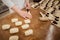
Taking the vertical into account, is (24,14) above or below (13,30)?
above

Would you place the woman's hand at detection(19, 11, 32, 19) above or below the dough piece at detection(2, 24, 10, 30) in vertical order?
above

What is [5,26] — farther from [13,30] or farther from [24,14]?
[24,14]

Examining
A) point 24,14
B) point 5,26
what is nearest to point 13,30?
point 5,26

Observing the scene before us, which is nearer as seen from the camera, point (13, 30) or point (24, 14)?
point (13, 30)

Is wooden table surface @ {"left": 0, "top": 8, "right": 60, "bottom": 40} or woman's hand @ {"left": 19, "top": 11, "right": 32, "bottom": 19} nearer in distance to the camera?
wooden table surface @ {"left": 0, "top": 8, "right": 60, "bottom": 40}

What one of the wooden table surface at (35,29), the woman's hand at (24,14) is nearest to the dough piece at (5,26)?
the wooden table surface at (35,29)

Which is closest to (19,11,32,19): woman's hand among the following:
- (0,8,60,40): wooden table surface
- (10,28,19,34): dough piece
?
(0,8,60,40): wooden table surface

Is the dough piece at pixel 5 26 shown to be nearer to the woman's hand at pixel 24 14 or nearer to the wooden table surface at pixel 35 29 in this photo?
the wooden table surface at pixel 35 29

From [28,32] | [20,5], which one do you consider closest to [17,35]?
[28,32]

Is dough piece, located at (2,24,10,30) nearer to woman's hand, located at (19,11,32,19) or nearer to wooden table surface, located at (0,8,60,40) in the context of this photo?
wooden table surface, located at (0,8,60,40)

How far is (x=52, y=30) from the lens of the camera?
95 cm

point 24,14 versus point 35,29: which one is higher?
point 24,14

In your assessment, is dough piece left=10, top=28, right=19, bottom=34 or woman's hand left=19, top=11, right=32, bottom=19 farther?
woman's hand left=19, top=11, right=32, bottom=19

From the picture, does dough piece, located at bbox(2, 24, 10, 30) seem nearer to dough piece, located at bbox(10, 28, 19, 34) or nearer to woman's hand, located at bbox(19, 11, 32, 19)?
dough piece, located at bbox(10, 28, 19, 34)
